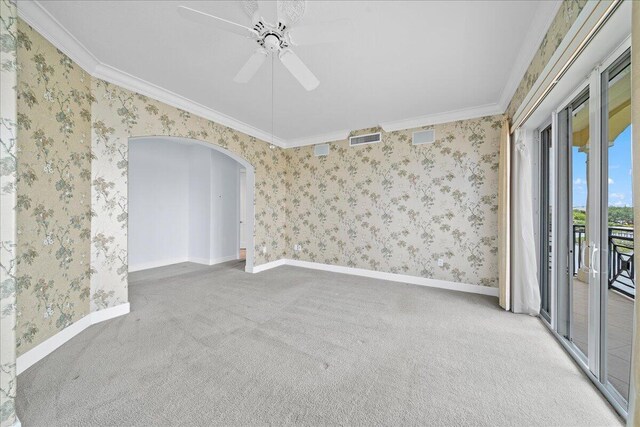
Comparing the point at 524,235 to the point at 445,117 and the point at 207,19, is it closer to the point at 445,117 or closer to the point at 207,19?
the point at 445,117

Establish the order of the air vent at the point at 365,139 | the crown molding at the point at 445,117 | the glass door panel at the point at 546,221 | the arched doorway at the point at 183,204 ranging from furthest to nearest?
the arched doorway at the point at 183,204
the air vent at the point at 365,139
the crown molding at the point at 445,117
the glass door panel at the point at 546,221

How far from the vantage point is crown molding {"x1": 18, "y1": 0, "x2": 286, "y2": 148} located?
1.80 metres

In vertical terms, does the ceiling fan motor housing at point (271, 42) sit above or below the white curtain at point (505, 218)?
above

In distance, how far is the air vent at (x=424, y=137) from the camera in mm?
3770

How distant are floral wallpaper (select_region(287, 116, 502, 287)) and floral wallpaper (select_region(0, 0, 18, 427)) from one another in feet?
12.8

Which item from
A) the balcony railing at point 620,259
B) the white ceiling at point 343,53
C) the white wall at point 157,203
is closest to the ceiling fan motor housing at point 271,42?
the white ceiling at point 343,53

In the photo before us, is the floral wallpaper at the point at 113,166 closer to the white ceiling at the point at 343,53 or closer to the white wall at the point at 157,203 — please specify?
the white ceiling at the point at 343,53

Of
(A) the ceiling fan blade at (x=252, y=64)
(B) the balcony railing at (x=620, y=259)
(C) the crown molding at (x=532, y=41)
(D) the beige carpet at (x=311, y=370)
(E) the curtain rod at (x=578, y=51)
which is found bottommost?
(D) the beige carpet at (x=311, y=370)

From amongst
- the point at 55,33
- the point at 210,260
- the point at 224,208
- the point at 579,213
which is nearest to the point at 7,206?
the point at 55,33

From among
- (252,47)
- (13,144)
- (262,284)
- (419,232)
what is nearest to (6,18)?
(13,144)

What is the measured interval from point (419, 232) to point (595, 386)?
243cm

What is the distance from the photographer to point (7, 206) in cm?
121

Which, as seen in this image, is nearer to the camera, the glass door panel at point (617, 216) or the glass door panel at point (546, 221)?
the glass door panel at point (617, 216)

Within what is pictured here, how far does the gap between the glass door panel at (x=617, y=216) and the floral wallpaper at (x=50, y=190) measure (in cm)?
403
